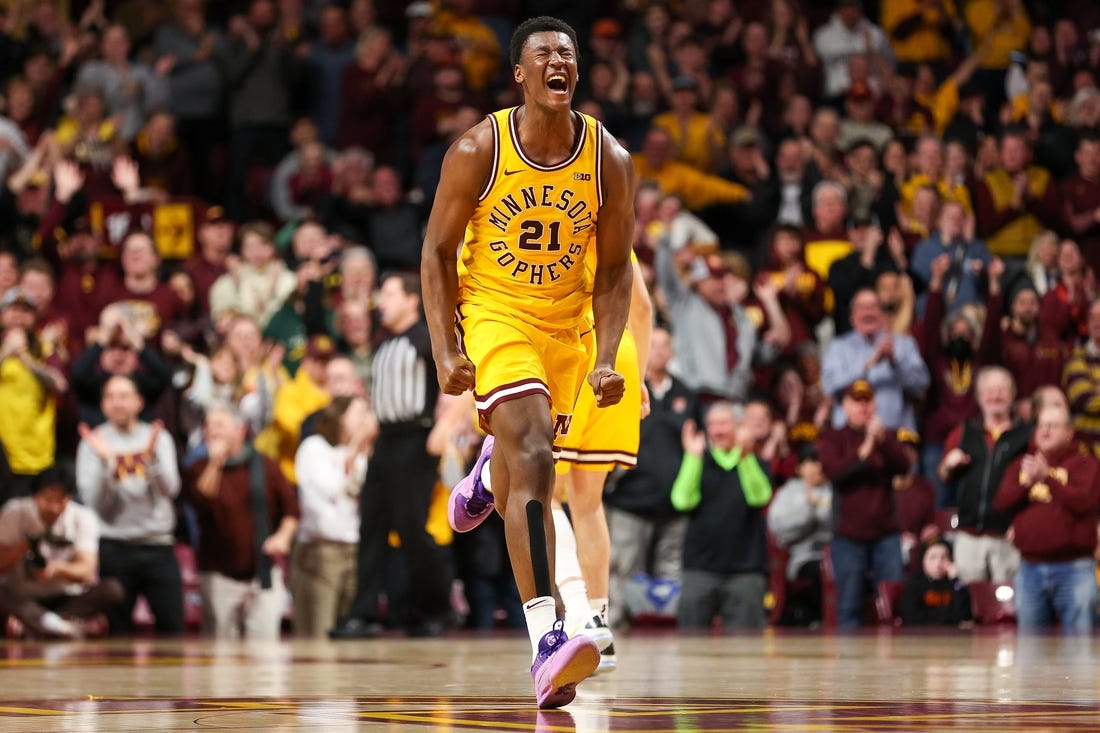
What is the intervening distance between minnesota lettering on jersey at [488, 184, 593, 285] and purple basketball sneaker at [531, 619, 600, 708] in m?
1.57

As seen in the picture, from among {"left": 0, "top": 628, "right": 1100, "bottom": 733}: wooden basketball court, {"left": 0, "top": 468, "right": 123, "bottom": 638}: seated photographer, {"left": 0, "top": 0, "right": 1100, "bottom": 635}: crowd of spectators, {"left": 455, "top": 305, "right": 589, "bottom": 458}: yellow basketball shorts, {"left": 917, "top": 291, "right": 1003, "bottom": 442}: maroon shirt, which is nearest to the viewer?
{"left": 0, "top": 628, "right": 1100, "bottom": 733}: wooden basketball court

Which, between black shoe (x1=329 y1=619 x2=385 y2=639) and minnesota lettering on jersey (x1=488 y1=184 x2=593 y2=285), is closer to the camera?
minnesota lettering on jersey (x1=488 y1=184 x2=593 y2=285)

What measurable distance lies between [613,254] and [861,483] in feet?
21.3

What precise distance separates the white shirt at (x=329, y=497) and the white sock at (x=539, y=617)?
6.97 meters

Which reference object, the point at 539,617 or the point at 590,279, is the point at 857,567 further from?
the point at 539,617

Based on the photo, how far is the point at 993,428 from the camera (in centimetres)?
1316

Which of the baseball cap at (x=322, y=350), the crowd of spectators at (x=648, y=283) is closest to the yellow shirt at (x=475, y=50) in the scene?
the crowd of spectators at (x=648, y=283)

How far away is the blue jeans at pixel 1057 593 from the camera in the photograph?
12.0m

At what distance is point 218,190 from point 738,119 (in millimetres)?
5448

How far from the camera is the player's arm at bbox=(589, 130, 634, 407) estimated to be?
6.74 meters

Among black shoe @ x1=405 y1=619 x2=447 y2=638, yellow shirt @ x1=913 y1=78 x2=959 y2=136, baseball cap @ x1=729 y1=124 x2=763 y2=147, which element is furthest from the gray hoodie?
yellow shirt @ x1=913 y1=78 x2=959 y2=136

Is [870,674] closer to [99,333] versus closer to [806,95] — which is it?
[99,333]

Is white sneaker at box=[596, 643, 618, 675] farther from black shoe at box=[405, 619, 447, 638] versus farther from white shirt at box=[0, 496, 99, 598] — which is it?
white shirt at box=[0, 496, 99, 598]

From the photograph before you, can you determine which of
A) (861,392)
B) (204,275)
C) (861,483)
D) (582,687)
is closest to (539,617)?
(582,687)
